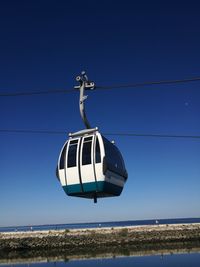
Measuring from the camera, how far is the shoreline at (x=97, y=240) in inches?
2516

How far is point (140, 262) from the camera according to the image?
49.7 m

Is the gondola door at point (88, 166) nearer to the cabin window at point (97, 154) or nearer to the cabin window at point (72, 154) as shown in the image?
the cabin window at point (97, 154)

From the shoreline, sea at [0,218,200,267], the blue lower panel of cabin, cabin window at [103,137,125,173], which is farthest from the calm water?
the blue lower panel of cabin

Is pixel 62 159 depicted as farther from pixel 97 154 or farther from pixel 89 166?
pixel 97 154

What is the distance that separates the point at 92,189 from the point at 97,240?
55.4 m

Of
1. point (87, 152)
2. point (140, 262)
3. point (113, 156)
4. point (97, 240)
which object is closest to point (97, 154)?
point (87, 152)

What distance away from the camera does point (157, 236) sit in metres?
69.8

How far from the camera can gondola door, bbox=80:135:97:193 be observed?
49.4 feet

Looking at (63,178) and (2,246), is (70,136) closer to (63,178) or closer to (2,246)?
(63,178)

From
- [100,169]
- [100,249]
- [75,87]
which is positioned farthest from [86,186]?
[100,249]

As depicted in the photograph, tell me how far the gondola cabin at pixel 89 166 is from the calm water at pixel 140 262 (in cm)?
3327

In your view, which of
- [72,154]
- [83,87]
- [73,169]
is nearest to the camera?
[83,87]

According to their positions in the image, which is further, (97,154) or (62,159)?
(62,159)

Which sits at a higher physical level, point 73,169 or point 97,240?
point 73,169
